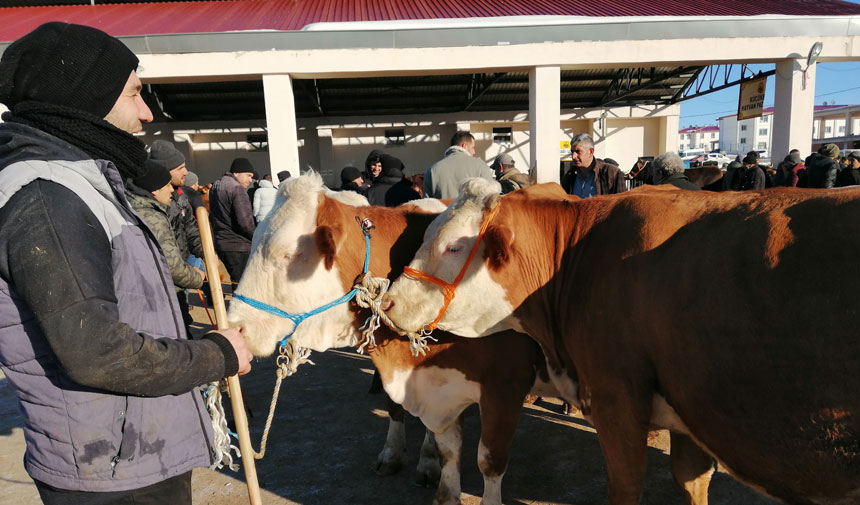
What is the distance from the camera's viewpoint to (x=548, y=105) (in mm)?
10273

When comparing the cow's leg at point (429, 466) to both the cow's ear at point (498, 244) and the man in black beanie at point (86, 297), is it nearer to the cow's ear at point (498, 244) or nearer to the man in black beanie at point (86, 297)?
the cow's ear at point (498, 244)

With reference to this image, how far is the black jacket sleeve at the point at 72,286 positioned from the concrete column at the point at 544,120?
938 centimetres

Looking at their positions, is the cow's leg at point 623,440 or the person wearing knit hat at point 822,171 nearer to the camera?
the cow's leg at point 623,440

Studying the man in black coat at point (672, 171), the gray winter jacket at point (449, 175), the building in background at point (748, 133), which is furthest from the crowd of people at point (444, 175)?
the building in background at point (748, 133)

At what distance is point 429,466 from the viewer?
3.23 metres

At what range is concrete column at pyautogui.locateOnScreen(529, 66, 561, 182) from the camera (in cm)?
1013

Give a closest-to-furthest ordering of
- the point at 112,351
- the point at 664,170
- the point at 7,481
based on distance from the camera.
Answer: the point at 112,351, the point at 7,481, the point at 664,170

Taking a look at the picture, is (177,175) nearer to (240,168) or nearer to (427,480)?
(240,168)

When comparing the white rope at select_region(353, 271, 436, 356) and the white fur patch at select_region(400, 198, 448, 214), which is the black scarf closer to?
the white rope at select_region(353, 271, 436, 356)

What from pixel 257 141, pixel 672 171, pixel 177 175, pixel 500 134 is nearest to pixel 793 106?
pixel 672 171

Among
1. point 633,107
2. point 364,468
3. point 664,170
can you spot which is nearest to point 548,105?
point 664,170

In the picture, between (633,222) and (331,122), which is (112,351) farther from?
(331,122)

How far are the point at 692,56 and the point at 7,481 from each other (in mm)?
11388

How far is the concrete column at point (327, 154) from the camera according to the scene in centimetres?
1817
